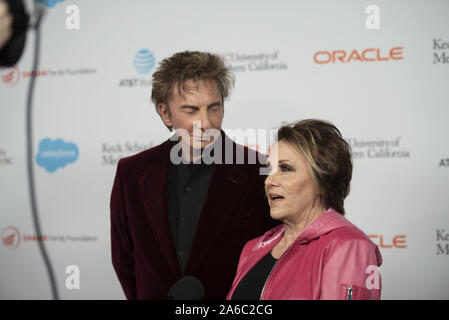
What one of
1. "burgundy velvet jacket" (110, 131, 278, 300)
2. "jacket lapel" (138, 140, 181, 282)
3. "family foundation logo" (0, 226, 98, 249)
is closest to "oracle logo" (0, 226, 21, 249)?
"family foundation logo" (0, 226, 98, 249)

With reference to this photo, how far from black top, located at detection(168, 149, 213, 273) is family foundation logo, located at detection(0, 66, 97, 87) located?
1282mm

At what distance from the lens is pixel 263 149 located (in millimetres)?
2627

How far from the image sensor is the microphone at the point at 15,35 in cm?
87

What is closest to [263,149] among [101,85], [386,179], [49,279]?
[386,179]

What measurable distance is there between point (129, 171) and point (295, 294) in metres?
1.04

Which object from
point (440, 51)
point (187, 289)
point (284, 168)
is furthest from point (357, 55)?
point (187, 289)

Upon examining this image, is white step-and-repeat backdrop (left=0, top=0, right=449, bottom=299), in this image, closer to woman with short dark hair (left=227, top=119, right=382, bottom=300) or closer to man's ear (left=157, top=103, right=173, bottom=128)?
man's ear (left=157, top=103, right=173, bottom=128)

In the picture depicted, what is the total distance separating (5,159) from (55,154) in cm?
40

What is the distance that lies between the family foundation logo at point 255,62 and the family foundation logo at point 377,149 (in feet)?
2.15

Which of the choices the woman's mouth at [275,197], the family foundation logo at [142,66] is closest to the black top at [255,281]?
the woman's mouth at [275,197]

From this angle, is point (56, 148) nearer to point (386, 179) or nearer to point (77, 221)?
point (77, 221)

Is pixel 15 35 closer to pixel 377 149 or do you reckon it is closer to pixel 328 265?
pixel 328 265

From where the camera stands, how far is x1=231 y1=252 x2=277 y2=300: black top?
5.43ft

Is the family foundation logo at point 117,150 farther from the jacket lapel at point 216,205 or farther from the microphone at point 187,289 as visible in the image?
the microphone at point 187,289
